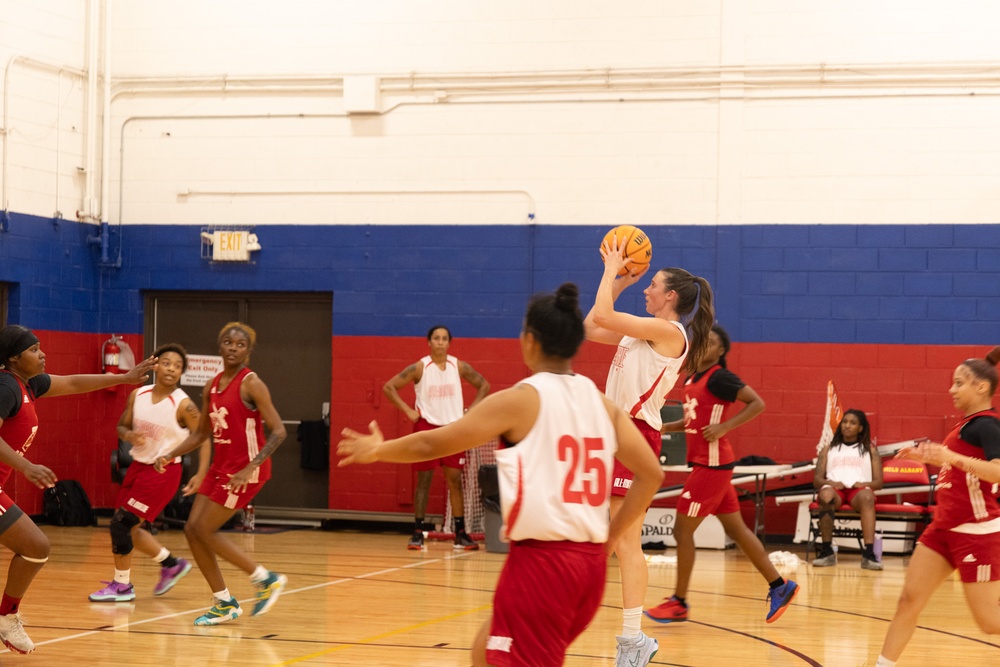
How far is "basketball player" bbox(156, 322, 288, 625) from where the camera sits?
664cm

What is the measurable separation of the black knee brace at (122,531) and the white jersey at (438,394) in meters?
3.82

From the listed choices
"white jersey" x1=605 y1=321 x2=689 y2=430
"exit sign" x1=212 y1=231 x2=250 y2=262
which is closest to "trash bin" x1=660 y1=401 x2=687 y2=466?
"exit sign" x1=212 y1=231 x2=250 y2=262

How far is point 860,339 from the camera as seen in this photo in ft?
36.4

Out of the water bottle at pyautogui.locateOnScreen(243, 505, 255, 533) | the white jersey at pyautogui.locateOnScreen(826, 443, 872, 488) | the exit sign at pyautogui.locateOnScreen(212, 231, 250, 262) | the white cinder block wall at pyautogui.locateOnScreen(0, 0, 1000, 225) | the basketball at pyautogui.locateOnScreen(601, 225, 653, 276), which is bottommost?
the water bottle at pyautogui.locateOnScreen(243, 505, 255, 533)

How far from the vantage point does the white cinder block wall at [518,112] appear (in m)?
11.0

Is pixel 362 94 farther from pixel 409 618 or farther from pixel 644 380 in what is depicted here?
pixel 644 380

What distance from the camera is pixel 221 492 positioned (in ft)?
21.9

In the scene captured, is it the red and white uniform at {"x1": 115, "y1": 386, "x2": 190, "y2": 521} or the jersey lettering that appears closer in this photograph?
the jersey lettering

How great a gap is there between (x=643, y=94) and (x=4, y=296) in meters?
6.60

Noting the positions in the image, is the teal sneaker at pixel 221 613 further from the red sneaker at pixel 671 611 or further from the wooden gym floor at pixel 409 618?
the red sneaker at pixel 671 611

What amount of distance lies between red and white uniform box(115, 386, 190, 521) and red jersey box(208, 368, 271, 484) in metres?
1.11

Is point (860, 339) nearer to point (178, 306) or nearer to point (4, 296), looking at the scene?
point (178, 306)

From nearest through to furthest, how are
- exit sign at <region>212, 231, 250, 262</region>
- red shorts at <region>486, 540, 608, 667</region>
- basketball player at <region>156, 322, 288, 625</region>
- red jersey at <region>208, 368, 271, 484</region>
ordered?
red shorts at <region>486, 540, 608, 667</region>, basketball player at <region>156, 322, 288, 625</region>, red jersey at <region>208, 368, 271, 484</region>, exit sign at <region>212, 231, 250, 262</region>

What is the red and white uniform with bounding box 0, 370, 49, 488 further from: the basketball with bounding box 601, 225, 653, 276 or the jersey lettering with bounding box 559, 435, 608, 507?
the jersey lettering with bounding box 559, 435, 608, 507
